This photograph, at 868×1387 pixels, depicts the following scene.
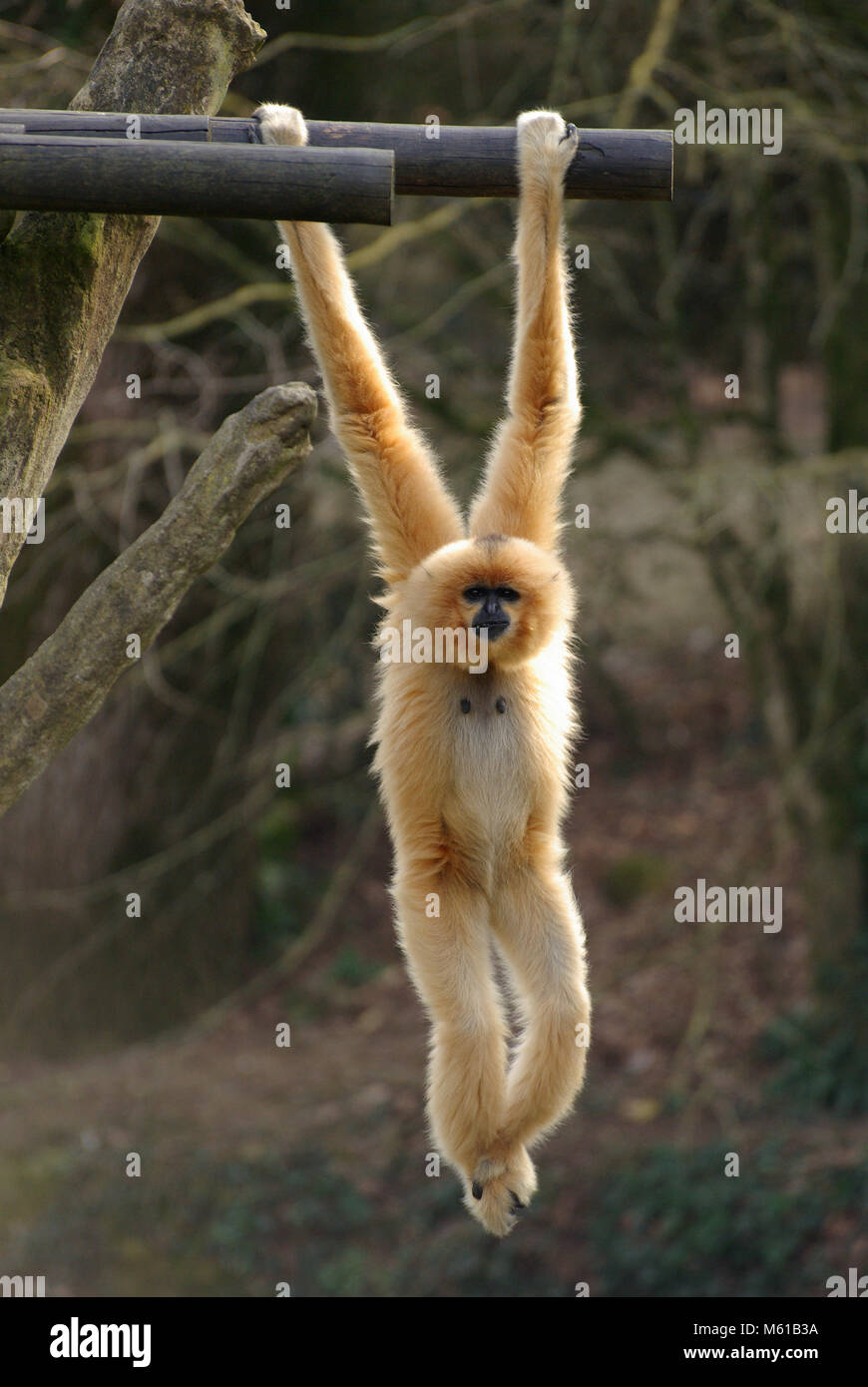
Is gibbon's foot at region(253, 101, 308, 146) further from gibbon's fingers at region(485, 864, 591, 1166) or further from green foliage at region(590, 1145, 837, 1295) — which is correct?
green foliage at region(590, 1145, 837, 1295)

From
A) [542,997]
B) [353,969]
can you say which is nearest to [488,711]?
[542,997]

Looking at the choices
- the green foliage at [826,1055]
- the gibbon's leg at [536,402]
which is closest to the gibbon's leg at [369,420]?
the gibbon's leg at [536,402]

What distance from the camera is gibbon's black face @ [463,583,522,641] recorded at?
4.55 m

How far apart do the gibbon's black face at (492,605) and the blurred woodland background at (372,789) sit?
16.9 feet

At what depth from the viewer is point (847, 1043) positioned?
36.7ft

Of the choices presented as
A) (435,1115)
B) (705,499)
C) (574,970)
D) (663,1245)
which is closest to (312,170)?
(574,970)

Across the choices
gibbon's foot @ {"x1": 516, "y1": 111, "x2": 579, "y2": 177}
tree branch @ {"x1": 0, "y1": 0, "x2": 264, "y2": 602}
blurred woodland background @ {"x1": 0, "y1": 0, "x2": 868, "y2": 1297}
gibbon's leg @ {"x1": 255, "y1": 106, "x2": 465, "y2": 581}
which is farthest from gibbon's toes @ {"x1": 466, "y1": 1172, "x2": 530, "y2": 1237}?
blurred woodland background @ {"x1": 0, "y1": 0, "x2": 868, "y2": 1297}

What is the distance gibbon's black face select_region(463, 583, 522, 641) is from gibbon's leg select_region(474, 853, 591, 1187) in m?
0.99

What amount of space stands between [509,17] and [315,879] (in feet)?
27.1

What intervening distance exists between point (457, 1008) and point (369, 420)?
2.17m

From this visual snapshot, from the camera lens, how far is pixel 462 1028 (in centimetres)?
473

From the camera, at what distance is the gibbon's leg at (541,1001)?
465cm

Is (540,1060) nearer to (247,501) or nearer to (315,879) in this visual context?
(247,501)

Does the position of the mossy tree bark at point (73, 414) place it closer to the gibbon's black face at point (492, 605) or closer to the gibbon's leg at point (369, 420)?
the gibbon's leg at point (369, 420)
